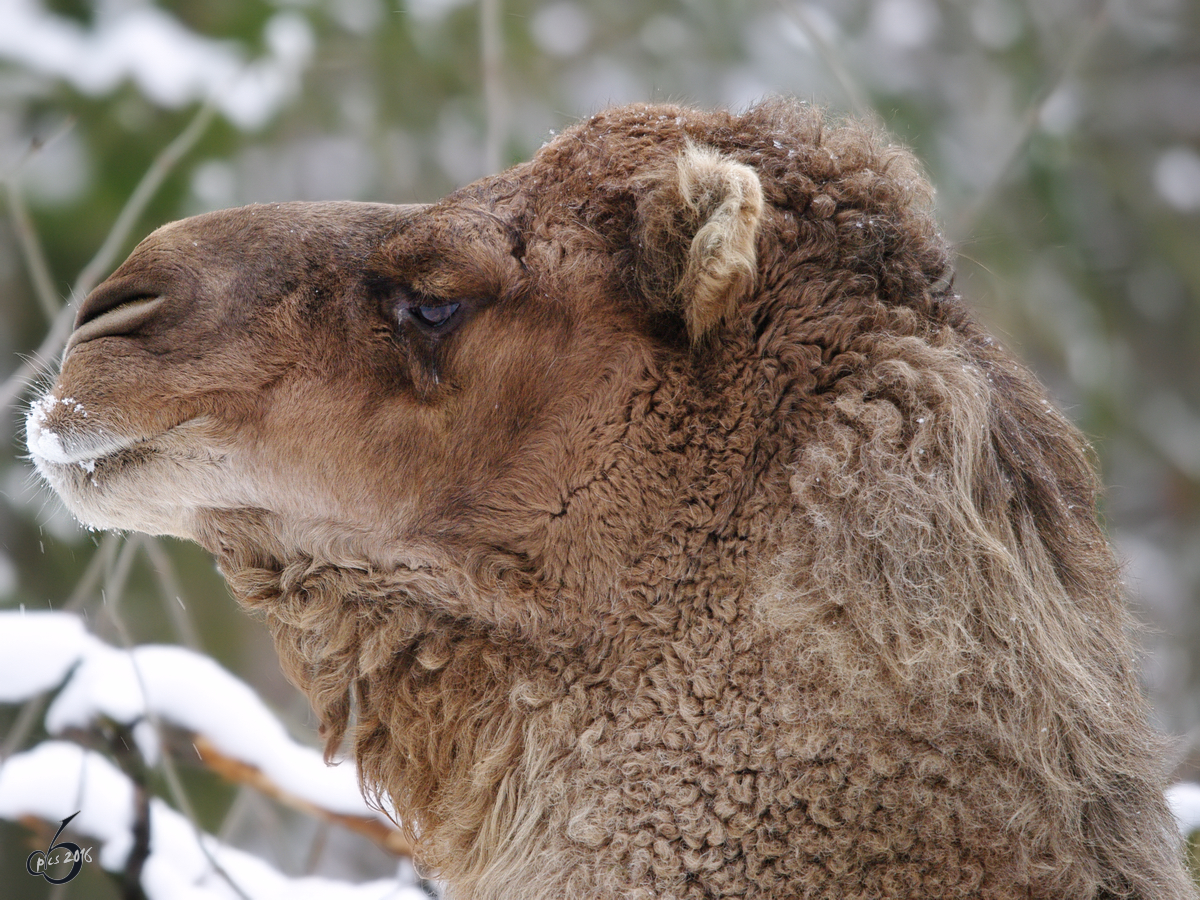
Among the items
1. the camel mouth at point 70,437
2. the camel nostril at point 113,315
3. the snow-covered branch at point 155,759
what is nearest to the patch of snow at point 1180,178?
the snow-covered branch at point 155,759

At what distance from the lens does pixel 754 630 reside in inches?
94.0

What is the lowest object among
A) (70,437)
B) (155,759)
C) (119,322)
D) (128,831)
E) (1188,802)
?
(128,831)

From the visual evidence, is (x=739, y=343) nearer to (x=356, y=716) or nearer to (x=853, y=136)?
(x=853, y=136)

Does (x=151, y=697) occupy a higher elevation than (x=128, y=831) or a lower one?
higher

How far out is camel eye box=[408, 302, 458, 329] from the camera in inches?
105

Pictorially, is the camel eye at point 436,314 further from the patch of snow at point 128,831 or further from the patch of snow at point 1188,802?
the patch of snow at point 1188,802

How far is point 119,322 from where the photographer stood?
270 cm

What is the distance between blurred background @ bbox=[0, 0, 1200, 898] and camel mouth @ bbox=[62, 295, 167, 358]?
136cm

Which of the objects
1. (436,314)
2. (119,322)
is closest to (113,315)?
(119,322)

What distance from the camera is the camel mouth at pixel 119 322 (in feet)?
8.83

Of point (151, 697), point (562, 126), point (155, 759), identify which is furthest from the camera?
point (562, 126)

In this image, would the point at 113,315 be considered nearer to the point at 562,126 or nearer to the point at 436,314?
the point at 436,314

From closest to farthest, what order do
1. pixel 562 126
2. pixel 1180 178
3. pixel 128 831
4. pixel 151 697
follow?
pixel 128 831 < pixel 151 697 < pixel 562 126 < pixel 1180 178
